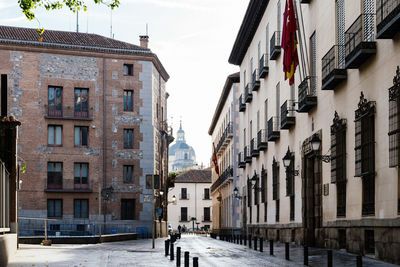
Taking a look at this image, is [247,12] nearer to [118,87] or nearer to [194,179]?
[118,87]

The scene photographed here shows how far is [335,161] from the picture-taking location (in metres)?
20.4

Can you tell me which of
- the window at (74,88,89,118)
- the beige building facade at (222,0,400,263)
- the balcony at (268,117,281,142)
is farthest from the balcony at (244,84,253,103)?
the window at (74,88,89,118)

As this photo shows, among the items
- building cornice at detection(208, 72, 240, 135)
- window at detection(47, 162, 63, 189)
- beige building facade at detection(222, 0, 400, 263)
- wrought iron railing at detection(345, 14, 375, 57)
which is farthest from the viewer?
building cornice at detection(208, 72, 240, 135)

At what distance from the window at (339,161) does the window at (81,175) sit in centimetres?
3191

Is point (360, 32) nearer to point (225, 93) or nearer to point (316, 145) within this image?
point (316, 145)

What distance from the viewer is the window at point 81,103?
1973 inches

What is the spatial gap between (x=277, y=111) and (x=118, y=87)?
22.1m

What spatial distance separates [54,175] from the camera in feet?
162

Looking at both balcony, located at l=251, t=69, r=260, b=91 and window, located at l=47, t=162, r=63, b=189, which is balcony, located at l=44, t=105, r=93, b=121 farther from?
balcony, located at l=251, t=69, r=260, b=91

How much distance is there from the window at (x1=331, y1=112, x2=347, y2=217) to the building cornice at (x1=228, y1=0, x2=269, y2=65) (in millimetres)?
16482

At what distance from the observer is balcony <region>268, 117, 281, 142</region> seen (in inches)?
1235

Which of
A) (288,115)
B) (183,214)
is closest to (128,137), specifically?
(288,115)

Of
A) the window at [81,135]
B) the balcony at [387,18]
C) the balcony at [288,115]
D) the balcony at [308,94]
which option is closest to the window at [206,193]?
the window at [81,135]

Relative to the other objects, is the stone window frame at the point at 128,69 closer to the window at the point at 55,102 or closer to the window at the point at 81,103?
the window at the point at 81,103
